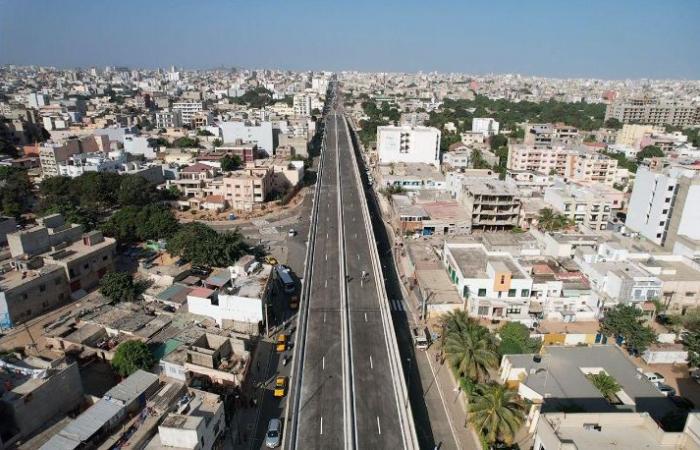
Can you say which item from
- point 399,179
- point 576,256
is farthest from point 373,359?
point 399,179

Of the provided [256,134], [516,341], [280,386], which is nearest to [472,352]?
[516,341]

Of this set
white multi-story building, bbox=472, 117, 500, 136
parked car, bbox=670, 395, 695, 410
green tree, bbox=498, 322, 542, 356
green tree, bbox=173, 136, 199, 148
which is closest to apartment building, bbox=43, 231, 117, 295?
green tree, bbox=498, 322, 542, 356

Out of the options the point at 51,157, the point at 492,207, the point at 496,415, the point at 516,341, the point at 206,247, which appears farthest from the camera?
the point at 51,157

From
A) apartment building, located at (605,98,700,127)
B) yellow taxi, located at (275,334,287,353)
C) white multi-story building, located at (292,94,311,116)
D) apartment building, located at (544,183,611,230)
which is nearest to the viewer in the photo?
yellow taxi, located at (275,334,287,353)

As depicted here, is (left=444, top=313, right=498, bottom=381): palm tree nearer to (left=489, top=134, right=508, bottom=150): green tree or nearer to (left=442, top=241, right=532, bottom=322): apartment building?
(left=442, top=241, right=532, bottom=322): apartment building

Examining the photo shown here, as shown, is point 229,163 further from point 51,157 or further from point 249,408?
point 249,408

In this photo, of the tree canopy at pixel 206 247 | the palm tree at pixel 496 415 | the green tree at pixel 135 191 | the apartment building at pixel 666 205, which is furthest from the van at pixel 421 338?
the green tree at pixel 135 191
